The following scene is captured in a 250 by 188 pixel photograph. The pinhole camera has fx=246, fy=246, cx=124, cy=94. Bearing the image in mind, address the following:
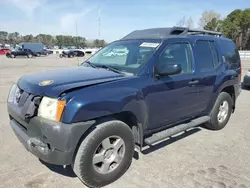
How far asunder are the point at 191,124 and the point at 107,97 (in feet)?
6.67

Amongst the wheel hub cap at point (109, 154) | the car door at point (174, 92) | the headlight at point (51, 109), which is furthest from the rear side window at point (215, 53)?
the headlight at point (51, 109)

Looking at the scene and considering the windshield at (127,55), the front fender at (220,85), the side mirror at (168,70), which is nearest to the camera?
the side mirror at (168,70)

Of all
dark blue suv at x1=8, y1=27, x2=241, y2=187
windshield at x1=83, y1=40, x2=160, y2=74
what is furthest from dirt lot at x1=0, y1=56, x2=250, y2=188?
windshield at x1=83, y1=40, x2=160, y2=74

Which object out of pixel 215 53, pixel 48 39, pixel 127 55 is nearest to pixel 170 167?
pixel 127 55

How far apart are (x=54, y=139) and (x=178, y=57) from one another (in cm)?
241

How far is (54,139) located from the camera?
2666 mm

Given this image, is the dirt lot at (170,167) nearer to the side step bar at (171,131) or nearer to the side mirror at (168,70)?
the side step bar at (171,131)

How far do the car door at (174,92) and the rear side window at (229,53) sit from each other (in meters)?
1.27

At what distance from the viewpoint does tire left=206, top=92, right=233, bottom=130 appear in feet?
16.3

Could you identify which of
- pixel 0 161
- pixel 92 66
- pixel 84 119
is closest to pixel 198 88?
pixel 92 66

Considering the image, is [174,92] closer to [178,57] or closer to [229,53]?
[178,57]

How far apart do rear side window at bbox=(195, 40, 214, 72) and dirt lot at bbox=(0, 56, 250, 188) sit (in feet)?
4.45

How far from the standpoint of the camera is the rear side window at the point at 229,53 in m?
5.12

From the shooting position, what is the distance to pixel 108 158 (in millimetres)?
3182
